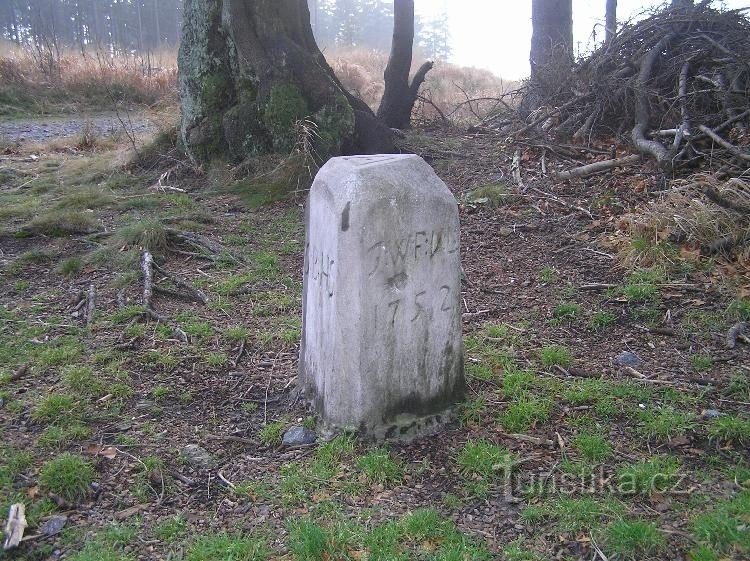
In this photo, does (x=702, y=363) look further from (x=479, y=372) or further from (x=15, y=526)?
(x=15, y=526)

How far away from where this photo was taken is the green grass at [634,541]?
2.52 metres

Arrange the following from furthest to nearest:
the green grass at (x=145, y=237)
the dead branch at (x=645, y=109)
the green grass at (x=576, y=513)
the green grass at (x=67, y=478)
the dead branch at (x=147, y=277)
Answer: the dead branch at (x=645, y=109)
the green grass at (x=145, y=237)
the dead branch at (x=147, y=277)
the green grass at (x=67, y=478)
the green grass at (x=576, y=513)

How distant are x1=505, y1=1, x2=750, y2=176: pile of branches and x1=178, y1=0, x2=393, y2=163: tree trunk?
252 cm

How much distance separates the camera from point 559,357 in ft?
13.5

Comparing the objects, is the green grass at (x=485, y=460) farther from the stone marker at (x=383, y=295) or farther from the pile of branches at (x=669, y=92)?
the pile of branches at (x=669, y=92)

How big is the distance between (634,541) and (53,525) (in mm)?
2442

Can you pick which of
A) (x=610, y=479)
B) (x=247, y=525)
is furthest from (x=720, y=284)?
(x=247, y=525)

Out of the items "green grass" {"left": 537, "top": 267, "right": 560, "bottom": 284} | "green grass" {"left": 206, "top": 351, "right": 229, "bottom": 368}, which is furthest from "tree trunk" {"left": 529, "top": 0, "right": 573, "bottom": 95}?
"green grass" {"left": 206, "top": 351, "right": 229, "bottom": 368}

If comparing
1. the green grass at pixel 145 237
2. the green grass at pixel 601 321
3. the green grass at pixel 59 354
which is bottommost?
the green grass at pixel 59 354

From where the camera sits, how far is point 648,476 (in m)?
2.92

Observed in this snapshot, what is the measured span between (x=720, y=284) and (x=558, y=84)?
4.87m

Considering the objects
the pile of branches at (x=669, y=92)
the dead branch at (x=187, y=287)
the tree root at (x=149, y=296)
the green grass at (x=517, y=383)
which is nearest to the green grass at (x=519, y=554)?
the green grass at (x=517, y=383)

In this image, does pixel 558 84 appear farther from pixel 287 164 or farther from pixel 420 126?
pixel 287 164

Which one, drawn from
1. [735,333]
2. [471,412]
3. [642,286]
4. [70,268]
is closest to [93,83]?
Result: [70,268]
